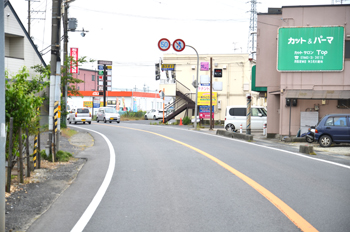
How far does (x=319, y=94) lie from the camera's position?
21.2m

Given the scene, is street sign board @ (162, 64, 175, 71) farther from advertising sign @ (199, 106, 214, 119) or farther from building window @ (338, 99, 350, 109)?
building window @ (338, 99, 350, 109)

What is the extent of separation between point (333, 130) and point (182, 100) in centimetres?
2784

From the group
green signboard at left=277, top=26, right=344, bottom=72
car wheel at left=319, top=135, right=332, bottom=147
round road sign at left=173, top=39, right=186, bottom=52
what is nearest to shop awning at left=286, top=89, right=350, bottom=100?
green signboard at left=277, top=26, right=344, bottom=72

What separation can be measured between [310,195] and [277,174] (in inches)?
93.7

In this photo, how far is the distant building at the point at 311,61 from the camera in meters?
22.2

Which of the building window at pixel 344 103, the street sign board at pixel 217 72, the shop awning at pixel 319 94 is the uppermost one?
the street sign board at pixel 217 72

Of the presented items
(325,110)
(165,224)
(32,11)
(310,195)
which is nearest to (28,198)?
(165,224)

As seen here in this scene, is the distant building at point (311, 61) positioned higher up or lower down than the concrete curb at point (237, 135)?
higher up

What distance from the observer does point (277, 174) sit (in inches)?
389

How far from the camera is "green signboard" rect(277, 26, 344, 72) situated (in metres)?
22.3

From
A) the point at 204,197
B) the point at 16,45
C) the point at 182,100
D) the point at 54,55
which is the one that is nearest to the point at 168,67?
the point at 182,100

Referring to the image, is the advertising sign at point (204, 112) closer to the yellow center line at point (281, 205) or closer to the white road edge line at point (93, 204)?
the white road edge line at point (93, 204)

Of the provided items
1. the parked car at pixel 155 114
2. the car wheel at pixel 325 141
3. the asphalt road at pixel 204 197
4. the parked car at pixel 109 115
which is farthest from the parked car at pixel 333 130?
the parked car at pixel 155 114

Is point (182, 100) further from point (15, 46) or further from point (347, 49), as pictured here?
point (347, 49)
